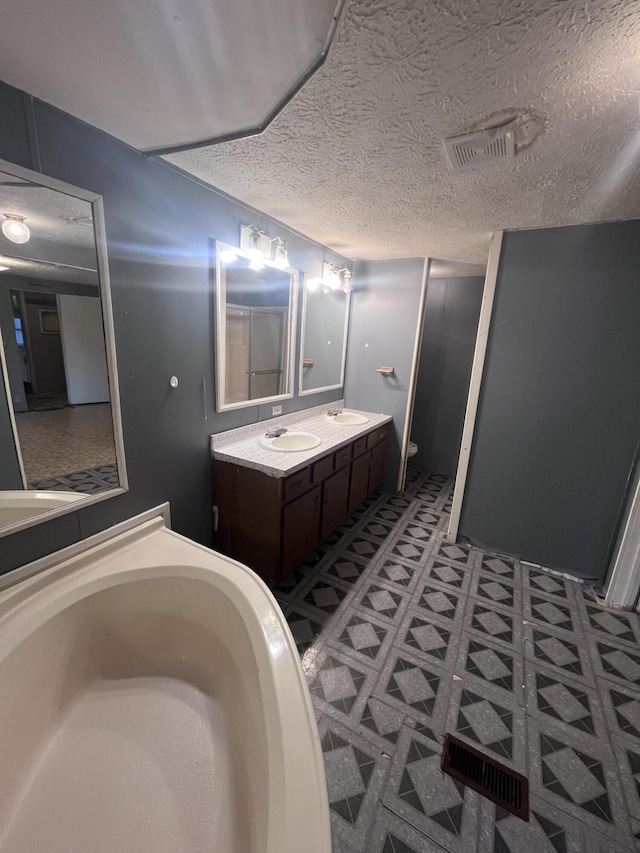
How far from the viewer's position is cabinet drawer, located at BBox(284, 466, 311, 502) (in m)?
1.91

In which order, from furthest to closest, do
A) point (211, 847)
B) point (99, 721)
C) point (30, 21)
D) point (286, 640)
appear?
1. point (99, 721)
2. point (286, 640)
3. point (211, 847)
4. point (30, 21)

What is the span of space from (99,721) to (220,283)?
2.03 meters

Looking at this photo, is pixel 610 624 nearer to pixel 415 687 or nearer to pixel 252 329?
pixel 415 687

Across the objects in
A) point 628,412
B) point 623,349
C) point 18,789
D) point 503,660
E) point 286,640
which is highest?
point 623,349

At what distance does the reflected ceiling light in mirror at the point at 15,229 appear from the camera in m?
1.11

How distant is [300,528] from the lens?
2.11 m

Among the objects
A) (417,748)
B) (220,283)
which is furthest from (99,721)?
(220,283)

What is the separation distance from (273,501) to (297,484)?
18 cm

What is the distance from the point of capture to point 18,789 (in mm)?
1015

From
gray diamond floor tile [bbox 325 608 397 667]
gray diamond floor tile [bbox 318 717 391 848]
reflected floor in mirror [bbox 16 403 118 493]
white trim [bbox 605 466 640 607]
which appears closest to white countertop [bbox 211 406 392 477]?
reflected floor in mirror [bbox 16 403 118 493]

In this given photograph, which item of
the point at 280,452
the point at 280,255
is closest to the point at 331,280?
the point at 280,255

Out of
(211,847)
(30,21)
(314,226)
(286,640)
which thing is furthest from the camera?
(314,226)

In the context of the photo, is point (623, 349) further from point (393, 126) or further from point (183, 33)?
point (183, 33)

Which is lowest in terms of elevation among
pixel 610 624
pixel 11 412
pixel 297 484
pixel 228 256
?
pixel 610 624
